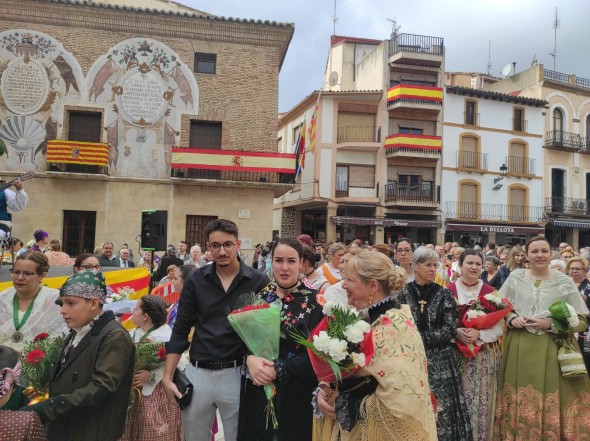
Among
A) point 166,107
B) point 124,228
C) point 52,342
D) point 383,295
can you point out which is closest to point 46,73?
point 166,107

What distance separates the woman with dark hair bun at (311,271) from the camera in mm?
5574

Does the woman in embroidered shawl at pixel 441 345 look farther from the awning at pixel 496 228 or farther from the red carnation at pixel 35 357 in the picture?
the awning at pixel 496 228

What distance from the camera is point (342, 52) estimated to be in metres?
32.5

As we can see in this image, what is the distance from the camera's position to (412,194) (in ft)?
93.6

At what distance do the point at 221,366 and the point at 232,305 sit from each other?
44 centimetres

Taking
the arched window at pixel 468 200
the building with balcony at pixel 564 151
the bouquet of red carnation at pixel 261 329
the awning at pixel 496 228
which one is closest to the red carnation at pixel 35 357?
the bouquet of red carnation at pixel 261 329

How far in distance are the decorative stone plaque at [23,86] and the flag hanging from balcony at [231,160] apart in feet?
17.7

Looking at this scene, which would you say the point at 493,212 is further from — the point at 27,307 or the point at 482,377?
the point at 27,307

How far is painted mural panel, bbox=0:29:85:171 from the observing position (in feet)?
57.0

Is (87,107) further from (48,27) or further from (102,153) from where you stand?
(48,27)

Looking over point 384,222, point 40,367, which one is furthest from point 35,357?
point 384,222

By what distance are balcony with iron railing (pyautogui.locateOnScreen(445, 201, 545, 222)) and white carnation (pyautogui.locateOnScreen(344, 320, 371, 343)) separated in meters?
27.7

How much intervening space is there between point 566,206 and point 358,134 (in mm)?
15428

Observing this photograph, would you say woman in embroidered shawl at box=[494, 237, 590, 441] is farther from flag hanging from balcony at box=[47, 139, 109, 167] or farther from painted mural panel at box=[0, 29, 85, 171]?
painted mural panel at box=[0, 29, 85, 171]
